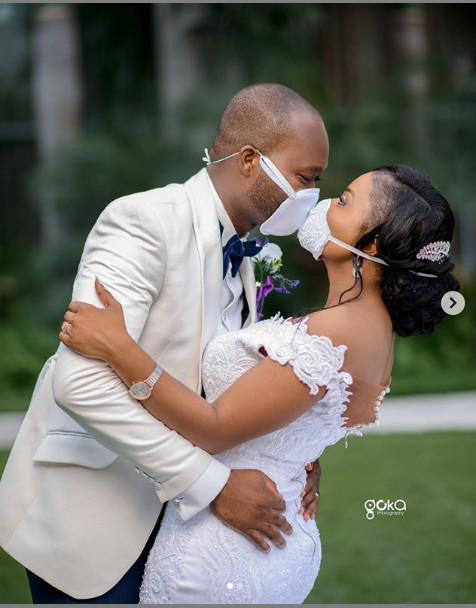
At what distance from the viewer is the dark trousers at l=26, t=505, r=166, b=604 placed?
3.04 m

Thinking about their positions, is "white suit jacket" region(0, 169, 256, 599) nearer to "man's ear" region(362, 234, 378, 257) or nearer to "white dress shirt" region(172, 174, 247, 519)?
"white dress shirt" region(172, 174, 247, 519)

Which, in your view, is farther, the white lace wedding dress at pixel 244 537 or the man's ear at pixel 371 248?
the man's ear at pixel 371 248

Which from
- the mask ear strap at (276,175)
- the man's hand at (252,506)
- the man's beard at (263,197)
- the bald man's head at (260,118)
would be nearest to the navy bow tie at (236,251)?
the man's beard at (263,197)

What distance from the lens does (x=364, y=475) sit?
7988 mm

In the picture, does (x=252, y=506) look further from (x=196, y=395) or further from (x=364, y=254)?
(x=364, y=254)

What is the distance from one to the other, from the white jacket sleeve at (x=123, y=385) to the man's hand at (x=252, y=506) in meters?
0.06

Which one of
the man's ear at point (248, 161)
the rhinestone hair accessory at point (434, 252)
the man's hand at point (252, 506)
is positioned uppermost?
the man's ear at point (248, 161)

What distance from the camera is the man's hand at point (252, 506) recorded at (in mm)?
2928

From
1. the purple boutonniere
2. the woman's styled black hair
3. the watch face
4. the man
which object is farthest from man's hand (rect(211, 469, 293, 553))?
the purple boutonniere

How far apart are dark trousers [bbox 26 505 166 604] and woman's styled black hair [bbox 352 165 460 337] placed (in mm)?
1038

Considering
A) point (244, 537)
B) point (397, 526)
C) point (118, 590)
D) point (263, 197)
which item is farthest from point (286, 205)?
point (397, 526)

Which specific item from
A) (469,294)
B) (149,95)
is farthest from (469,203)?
(149,95)

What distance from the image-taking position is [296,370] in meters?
2.87
